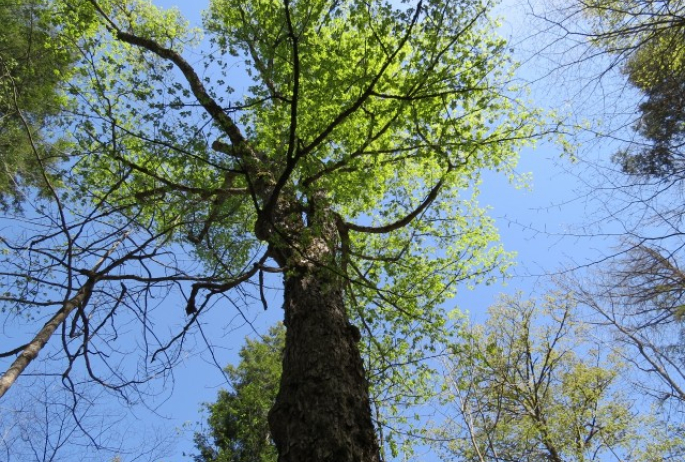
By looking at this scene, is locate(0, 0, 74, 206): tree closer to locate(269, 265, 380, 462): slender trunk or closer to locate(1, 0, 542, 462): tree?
locate(1, 0, 542, 462): tree

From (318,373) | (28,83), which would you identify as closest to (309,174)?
(318,373)

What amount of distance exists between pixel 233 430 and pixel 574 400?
938 cm

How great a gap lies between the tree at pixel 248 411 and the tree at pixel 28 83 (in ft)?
14.2

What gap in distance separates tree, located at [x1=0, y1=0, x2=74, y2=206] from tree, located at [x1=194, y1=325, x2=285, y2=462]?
4.33 metres

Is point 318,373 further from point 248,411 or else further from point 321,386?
point 248,411

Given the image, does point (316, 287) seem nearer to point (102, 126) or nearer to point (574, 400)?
point (102, 126)

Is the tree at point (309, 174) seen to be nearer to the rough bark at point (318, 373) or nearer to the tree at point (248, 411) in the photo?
the rough bark at point (318, 373)

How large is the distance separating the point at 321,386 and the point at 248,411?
8.68 metres

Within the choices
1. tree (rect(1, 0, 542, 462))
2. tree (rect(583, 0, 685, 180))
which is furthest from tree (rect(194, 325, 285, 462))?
tree (rect(583, 0, 685, 180))

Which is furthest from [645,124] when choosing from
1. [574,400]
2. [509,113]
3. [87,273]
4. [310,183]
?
[574,400]

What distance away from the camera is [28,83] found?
5906 millimetres

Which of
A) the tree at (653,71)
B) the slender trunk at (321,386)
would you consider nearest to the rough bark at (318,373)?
the slender trunk at (321,386)

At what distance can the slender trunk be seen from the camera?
2.50m

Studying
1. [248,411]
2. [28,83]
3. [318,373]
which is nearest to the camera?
[318,373]
